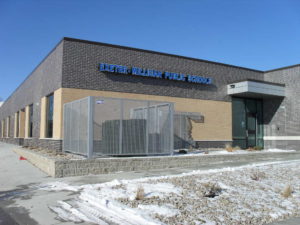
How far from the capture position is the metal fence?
39.0 ft

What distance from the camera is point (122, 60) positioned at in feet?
58.9

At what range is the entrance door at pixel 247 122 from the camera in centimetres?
2312

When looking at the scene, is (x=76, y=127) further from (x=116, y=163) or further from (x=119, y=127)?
(x=116, y=163)

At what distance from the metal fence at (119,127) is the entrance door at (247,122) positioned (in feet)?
35.3

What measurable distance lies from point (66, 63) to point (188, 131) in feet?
28.7

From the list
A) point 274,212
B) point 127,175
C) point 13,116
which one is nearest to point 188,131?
point 127,175

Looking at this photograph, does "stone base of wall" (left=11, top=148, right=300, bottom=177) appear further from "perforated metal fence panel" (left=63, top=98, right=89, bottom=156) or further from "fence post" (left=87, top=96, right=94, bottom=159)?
"perforated metal fence panel" (left=63, top=98, right=89, bottom=156)

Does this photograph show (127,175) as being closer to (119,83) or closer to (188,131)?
(119,83)

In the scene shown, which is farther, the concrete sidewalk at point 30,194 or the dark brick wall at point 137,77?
the dark brick wall at point 137,77

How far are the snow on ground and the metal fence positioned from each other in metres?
2.90

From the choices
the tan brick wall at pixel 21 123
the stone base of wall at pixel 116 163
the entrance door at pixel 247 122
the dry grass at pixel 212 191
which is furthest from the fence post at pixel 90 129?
the tan brick wall at pixel 21 123

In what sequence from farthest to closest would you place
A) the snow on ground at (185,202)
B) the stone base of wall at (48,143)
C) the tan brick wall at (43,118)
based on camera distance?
the tan brick wall at (43,118), the stone base of wall at (48,143), the snow on ground at (185,202)

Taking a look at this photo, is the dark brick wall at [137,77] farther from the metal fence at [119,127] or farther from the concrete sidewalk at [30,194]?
the concrete sidewalk at [30,194]

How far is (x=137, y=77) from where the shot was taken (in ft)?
60.5
